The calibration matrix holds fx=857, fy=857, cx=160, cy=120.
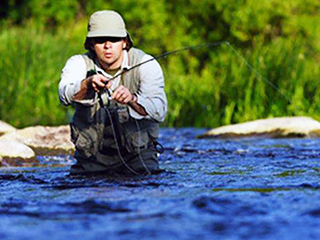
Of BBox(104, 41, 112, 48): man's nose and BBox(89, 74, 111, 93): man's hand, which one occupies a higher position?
BBox(104, 41, 112, 48): man's nose

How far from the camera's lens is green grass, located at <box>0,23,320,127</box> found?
1188 cm

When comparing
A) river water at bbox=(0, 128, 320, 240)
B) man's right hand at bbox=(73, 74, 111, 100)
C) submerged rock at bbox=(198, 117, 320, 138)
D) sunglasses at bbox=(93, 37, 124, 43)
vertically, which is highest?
sunglasses at bbox=(93, 37, 124, 43)

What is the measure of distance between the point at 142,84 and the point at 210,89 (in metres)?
7.15

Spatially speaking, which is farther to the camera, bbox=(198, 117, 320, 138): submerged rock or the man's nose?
bbox=(198, 117, 320, 138): submerged rock

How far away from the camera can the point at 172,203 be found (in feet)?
16.6

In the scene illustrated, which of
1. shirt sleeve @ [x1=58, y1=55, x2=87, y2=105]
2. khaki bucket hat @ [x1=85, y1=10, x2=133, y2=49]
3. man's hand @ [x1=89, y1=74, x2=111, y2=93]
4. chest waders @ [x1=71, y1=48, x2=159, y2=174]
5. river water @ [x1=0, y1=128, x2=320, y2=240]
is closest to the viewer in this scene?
river water @ [x1=0, y1=128, x2=320, y2=240]

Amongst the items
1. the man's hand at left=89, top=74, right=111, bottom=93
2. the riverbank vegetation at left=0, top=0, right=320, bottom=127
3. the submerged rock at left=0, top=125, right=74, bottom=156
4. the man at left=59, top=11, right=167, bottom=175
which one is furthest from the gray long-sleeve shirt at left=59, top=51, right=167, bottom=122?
the riverbank vegetation at left=0, top=0, right=320, bottom=127

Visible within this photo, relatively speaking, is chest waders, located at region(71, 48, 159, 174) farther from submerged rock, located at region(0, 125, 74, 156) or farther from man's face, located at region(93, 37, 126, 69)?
submerged rock, located at region(0, 125, 74, 156)

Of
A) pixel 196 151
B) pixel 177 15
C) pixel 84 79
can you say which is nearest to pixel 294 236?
pixel 84 79

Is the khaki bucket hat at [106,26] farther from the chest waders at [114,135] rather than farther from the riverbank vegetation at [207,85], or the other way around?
→ the riverbank vegetation at [207,85]

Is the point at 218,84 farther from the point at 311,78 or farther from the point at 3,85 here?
the point at 3,85

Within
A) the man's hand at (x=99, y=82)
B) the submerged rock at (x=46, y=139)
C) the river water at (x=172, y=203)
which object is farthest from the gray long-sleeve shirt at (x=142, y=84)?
the submerged rock at (x=46, y=139)

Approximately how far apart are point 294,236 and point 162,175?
2.58 metres

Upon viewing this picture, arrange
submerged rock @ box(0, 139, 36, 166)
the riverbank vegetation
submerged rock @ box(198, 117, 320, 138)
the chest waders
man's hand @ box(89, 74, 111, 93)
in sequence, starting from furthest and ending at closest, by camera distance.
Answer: the riverbank vegetation
submerged rock @ box(198, 117, 320, 138)
submerged rock @ box(0, 139, 36, 166)
the chest waders
man's hand @ box(89, 74, 111, 93)
